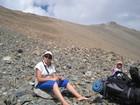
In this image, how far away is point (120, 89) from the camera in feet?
12.5

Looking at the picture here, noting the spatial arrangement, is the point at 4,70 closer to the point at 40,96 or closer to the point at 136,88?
the point at 40,96

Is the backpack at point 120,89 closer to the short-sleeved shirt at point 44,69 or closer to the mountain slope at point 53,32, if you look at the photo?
the short-sleeved shirt at point 44,69

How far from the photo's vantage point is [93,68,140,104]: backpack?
11.8 ft

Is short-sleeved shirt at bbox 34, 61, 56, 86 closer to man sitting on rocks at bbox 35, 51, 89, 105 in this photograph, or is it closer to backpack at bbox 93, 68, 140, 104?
man sitting on rocks at bbox 35, 51, 89, 105

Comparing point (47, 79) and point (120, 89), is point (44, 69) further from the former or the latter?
point (120, 89)

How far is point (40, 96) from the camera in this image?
4.02 meters

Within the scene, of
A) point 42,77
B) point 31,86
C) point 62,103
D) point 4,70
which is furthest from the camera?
point 4,70

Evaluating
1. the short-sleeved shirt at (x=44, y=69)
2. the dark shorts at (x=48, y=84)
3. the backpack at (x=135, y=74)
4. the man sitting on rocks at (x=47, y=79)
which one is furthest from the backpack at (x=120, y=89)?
the short-sleeved shirt at (x=44, y=69)

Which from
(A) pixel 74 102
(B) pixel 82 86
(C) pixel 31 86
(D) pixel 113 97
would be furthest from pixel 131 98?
(C) pixel 31 86

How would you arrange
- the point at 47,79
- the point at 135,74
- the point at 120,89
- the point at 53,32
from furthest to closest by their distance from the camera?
1. the point at 53,32
2. the point at 47,79
3. the point at 120,89
4. the point at 135,74

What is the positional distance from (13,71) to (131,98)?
427 cm

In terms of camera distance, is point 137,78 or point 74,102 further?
point 74,102

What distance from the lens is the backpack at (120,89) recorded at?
3.60 meters

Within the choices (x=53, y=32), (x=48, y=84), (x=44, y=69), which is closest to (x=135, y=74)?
(x=48, y=84)
